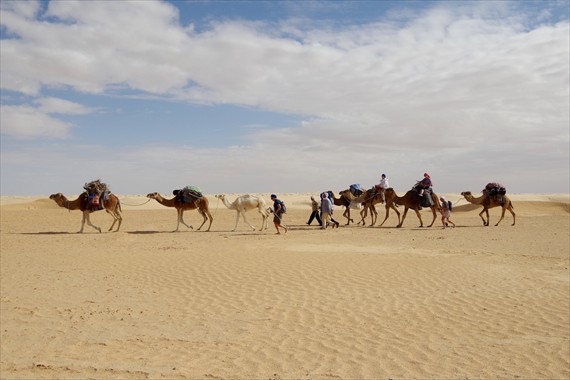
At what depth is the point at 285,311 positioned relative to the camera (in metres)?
9.50

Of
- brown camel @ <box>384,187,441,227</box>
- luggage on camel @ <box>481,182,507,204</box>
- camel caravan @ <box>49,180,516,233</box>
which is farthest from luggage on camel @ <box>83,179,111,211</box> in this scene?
luggage on camel @ <box>481,182,507,204</box>

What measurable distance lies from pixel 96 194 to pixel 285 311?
14.2 meters

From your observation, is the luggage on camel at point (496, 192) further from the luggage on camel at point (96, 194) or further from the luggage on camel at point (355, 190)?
the luggage on camel at point (96, 194)

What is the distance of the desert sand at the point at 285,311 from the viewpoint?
6.91m

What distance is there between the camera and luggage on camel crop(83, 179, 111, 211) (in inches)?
834

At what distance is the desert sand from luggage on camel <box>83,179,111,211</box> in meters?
3.54

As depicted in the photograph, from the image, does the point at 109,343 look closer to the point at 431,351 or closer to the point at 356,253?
the point at 431,351

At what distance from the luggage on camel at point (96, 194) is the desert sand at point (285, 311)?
3540mm

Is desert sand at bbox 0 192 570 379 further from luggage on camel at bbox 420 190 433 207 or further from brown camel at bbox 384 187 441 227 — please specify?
brown camel at bbox 384 187 441 227

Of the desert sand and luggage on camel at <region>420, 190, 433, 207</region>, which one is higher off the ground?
luggage on camel at <region>420, 190, 433, 207</region>

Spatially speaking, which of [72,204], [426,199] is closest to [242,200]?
[72,204]

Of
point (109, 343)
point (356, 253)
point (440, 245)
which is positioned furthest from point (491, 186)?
point (109, 343)

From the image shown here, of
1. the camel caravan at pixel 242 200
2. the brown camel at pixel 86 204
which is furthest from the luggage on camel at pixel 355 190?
the brown camel at pixel 86 204

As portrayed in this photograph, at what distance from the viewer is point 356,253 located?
16.1m
